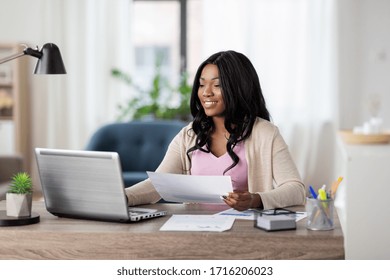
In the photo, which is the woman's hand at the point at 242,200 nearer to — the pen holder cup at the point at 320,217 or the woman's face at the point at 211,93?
the pen holder cup at the point at 320,217

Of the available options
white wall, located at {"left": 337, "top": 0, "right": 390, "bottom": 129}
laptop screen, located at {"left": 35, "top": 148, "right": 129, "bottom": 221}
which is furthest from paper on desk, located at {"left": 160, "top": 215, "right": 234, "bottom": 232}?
white wall, located at {"left": 337, "top": 0, "right": 390, "bottom": 129}

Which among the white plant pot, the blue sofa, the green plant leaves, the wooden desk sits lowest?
the blue sofa

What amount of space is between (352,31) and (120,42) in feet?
6.76

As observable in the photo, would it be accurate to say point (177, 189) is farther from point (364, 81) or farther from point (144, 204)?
point (364, 81)

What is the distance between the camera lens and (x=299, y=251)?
5.64 feet

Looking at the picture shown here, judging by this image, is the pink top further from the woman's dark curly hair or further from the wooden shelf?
the wooden shelf

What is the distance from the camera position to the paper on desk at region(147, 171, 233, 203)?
6.59 ft

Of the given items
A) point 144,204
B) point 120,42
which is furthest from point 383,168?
point 120,42

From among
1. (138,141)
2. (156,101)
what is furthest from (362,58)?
(138,141)

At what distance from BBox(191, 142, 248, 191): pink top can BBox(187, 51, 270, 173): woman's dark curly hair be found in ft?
0.08

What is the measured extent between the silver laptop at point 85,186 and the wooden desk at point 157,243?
0.20 feet
